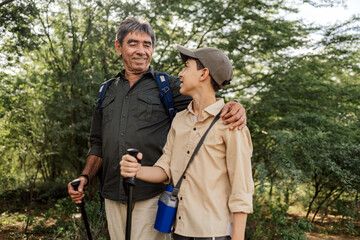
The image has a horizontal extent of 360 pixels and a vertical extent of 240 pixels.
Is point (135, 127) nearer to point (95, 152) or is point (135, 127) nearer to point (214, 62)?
point (95, 152)

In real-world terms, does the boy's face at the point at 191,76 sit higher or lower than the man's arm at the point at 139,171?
higher

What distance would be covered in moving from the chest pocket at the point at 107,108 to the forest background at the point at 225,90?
121 inches

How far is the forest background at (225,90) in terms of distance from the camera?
555 centimetres

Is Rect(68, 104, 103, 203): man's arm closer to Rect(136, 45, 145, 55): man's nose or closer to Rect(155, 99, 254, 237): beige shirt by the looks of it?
Rect(136, 45, 145, 55): man's nose

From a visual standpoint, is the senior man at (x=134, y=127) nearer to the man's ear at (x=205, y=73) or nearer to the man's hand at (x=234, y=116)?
the man's ear at (x=205, y=73)

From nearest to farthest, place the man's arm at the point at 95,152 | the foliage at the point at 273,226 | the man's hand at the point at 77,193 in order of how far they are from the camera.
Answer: the man's hand at the point at 77,193
the man's arm at the point at 95,152
the foliage at the point at 273,226

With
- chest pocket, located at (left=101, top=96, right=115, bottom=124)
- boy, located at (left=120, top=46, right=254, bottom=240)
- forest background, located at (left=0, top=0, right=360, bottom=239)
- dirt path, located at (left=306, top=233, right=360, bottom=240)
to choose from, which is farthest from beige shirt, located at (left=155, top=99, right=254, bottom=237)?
dirt path, located at (left=306, top=233, right=360, bottom=240)

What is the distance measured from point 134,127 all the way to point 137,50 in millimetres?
644

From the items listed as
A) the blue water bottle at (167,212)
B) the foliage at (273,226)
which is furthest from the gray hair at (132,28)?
the foliage at (273,226)

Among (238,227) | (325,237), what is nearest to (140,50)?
(238,227)

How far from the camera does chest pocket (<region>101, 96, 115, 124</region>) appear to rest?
2.55 metres

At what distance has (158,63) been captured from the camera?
20.9ft

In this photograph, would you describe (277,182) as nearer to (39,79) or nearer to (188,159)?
(188,159)

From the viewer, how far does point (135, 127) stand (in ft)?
7.91
